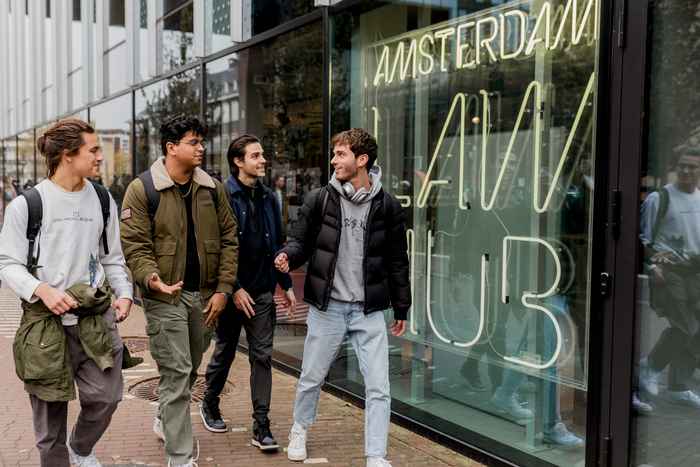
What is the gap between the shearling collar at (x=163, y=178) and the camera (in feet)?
14.0

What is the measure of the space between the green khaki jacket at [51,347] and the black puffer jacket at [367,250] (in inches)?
45.5

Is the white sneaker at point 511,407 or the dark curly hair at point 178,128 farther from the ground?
the dark curly hair at point 178,128

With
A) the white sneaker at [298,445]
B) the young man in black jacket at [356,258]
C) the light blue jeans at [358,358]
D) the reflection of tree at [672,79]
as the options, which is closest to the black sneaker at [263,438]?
the white sneaker at [298,445]

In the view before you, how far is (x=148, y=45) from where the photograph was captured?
10484mm

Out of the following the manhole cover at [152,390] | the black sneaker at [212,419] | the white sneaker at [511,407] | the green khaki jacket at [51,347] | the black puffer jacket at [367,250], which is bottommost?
the manhole cover at [152,390]

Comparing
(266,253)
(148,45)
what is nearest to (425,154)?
(266,253)

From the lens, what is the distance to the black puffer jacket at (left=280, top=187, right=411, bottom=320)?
14.2 feet

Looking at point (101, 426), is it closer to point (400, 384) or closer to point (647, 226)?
point (400, 384)

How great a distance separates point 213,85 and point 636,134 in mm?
5930

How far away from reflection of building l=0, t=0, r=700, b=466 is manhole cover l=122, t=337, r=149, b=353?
5.96 feet

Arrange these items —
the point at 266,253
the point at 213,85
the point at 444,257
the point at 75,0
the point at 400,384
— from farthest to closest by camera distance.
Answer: the point at 75,0 → the point at 213,85 → the point at 400,384 → the point at 444,257 → the point at 266,253

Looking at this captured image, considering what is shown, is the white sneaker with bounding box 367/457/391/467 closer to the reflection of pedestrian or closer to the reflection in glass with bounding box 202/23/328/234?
the reflection of pedestrian

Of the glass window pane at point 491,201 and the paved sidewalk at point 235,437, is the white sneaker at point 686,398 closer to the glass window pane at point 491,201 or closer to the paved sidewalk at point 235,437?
the glass window pane at point 491,201

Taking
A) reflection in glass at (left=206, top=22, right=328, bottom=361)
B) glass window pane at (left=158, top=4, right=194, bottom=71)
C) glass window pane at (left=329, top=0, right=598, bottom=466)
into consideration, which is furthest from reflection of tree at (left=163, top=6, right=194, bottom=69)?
glass window pane at (left=329, top=0, right=598, bottom=466)
